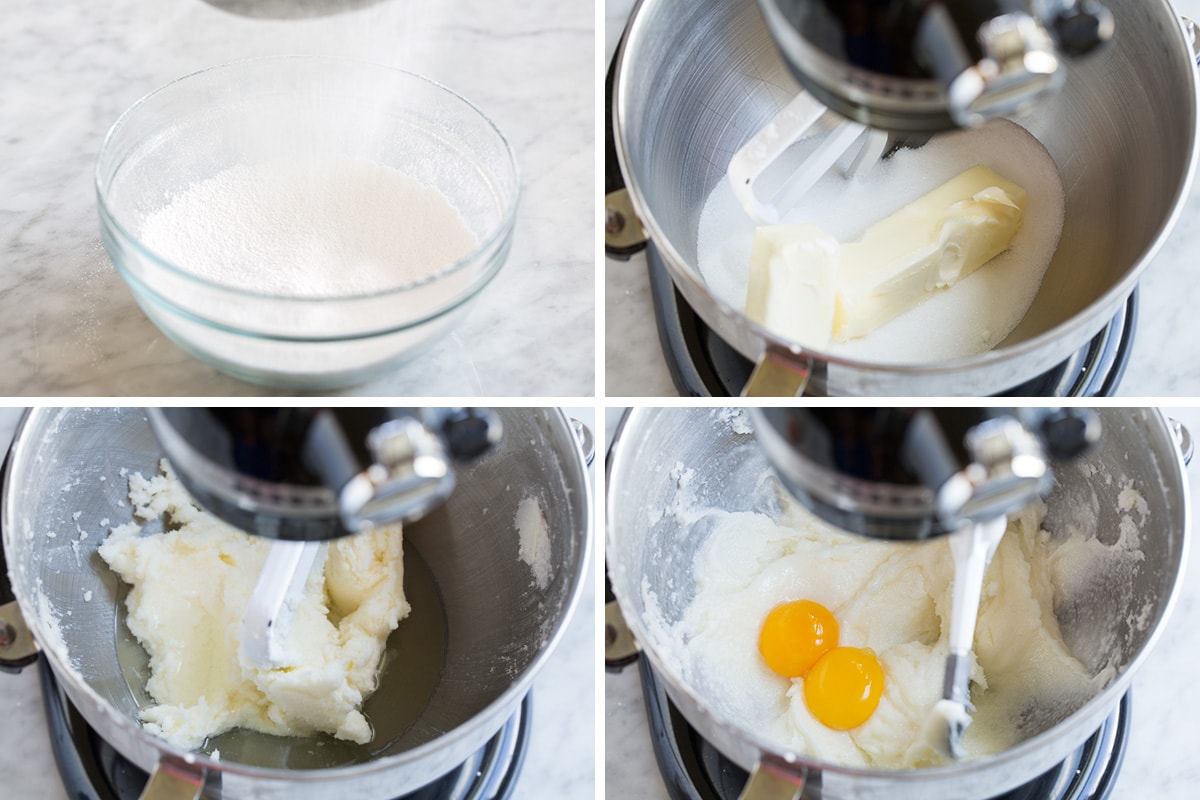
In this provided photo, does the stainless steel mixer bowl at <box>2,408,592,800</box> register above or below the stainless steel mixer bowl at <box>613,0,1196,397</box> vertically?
below

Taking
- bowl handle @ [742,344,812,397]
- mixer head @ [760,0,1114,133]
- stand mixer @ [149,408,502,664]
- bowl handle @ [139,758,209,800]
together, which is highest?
mixer head @ [760,0,1114,133]

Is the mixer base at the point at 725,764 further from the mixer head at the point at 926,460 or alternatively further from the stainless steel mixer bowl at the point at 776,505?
the mixer head at the point at 926,460

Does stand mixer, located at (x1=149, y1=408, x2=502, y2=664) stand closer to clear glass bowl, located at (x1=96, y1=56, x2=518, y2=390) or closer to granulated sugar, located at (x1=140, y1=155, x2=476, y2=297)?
clear glass bowl, located at (x1=96, y1=56, x2=518, y2=390)

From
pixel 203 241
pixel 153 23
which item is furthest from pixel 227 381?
pixel 153 23

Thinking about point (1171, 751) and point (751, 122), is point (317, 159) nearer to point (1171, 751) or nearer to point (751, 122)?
point (751, 122)

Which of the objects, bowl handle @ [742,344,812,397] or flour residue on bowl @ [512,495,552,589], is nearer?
bowl handle @ [742,344,812,397]

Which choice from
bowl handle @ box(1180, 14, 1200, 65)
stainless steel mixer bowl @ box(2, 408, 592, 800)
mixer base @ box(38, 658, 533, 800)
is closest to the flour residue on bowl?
stainless steel mixer bowl @ box(2, 408, 592, 800)

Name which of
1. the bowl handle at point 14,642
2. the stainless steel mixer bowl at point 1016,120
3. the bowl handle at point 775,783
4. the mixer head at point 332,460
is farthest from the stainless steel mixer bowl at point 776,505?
the bowl handle at point 14,642

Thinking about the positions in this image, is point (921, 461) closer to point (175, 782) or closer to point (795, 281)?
point (795, 281)
